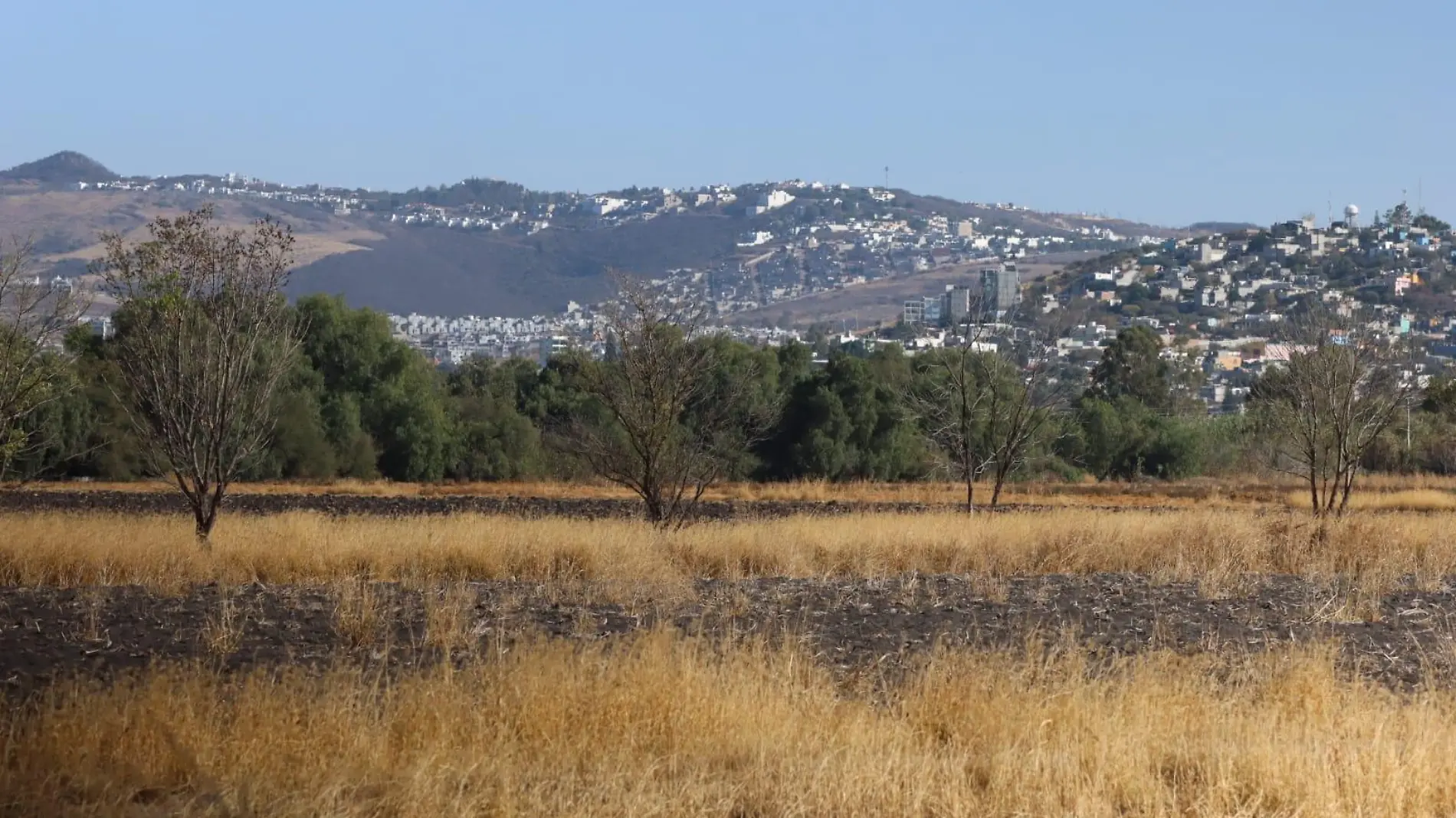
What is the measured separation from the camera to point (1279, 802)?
22.3 feet

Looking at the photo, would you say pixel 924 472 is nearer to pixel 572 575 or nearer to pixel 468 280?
pixel 572 575

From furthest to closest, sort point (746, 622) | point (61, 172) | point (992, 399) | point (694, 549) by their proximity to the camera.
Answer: point (61, 172)
point (992, 399)
point (694, 549)
point (746, 622)

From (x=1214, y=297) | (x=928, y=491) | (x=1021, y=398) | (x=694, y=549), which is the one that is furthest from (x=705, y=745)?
(x=1214, y=297)

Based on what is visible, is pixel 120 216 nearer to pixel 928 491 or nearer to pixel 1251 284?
pixel 1251 284

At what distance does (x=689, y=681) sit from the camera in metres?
7.84

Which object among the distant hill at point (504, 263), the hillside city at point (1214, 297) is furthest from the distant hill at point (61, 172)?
the hillside city at point (1214, 297)

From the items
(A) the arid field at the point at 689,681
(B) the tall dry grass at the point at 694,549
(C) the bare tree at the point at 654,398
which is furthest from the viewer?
(C) the bare tree at the point at 654,398

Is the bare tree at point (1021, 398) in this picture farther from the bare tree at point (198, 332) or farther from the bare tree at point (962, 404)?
the bare tree at point (198, 332)

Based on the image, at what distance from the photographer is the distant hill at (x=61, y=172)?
16188 cm

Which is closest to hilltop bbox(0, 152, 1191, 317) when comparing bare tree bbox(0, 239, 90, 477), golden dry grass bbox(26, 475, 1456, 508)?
golden dry grass bbox(26, 475, 1456, 508)

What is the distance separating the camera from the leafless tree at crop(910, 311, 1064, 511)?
1038 inches

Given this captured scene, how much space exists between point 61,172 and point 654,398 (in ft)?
550

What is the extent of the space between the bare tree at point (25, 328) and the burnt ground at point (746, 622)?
5.60 metres

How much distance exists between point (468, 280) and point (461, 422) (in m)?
75.4
